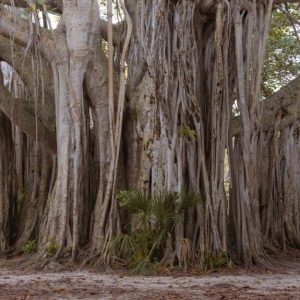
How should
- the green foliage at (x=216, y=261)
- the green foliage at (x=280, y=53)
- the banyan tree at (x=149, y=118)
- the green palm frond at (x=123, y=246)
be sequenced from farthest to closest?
the green foliage at (x=280, y=53)
the banyan tree at (x=149, y=118)
the green palm frond at (x=123, y=246)
the green foliage at (x=216, y=261)

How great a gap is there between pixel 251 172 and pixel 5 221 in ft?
11.7

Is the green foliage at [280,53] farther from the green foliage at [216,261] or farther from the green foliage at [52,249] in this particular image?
the green foliage at [52,249]

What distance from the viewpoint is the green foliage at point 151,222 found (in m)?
7.35

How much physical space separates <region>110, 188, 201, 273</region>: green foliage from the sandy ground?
522 millimetres

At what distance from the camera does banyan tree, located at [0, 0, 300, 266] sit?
7660 millimetres

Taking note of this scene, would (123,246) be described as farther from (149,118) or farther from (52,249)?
(149,118)

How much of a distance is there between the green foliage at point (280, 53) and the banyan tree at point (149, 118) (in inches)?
59.3

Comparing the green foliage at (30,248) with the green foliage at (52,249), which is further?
the green foliage at (30,248)

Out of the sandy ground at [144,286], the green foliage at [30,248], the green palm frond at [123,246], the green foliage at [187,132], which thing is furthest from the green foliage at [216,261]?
the green foliage at [30,248]

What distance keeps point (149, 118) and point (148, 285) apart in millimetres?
2567

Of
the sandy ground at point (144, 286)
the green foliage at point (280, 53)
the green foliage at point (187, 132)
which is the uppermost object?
the green foliage at point (280, 53)

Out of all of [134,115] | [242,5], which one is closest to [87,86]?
[134,115]

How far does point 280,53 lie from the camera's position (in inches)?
415

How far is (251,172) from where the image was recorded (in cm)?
791
